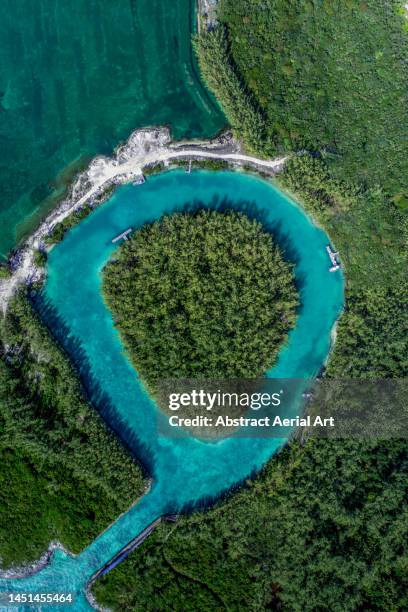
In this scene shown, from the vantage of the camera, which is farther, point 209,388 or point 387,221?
point 387,221

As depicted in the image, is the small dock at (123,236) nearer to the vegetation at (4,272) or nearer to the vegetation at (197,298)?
the vegetation at (197,298)

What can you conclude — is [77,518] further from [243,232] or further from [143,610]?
[243,232]

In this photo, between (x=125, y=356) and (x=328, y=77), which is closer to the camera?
(x=125, y=356)

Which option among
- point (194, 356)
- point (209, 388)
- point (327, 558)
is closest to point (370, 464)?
point (327, 558)

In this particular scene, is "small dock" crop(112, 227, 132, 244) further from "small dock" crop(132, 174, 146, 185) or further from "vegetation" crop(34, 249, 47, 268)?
"vegetation" crop(34, 249, 47, 268)

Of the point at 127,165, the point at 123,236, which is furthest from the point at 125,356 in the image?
the point at 127,165

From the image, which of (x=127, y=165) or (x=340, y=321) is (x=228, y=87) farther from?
(x=340, y=321)

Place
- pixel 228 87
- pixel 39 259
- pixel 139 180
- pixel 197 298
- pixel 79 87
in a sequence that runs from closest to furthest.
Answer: pixel 197 298
pixel 39 259
pixel 228 87
pixel 139 180
pixel 79 87
